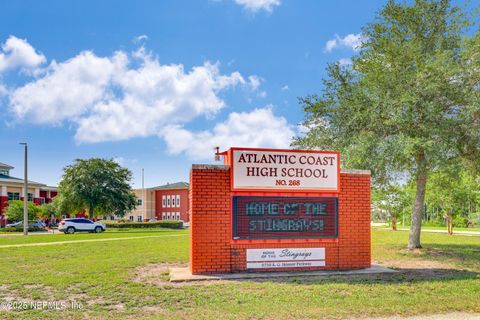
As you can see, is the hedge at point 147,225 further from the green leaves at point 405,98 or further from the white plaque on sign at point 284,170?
the white plaque on sign at point 284,170

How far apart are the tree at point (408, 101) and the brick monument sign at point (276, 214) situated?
401 centimetres

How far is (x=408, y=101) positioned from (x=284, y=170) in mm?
6484

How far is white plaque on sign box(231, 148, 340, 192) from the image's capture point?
456 inches

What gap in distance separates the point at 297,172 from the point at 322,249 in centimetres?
212

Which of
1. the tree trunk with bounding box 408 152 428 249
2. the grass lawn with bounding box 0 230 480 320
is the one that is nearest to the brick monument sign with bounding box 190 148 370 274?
the grass lawn with bounding box 0 230 480 320

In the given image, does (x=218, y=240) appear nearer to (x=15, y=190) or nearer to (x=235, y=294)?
(x=235, y=294)

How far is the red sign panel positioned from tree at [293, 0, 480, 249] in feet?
14.8

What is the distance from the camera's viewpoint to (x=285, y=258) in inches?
461

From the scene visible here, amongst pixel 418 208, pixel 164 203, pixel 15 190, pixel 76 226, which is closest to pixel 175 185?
pixel 164 203

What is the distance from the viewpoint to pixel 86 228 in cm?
4325

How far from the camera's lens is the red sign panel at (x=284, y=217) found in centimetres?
1135

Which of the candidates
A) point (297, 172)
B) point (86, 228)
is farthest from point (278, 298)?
point (86, 228)

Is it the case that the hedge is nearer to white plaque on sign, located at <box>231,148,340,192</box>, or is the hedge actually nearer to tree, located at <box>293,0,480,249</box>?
tree, located at <box>293,0,480,249</box>

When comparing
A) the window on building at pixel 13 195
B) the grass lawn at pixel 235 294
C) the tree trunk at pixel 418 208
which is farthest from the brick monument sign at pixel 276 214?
the window on building at pixel 13 195
